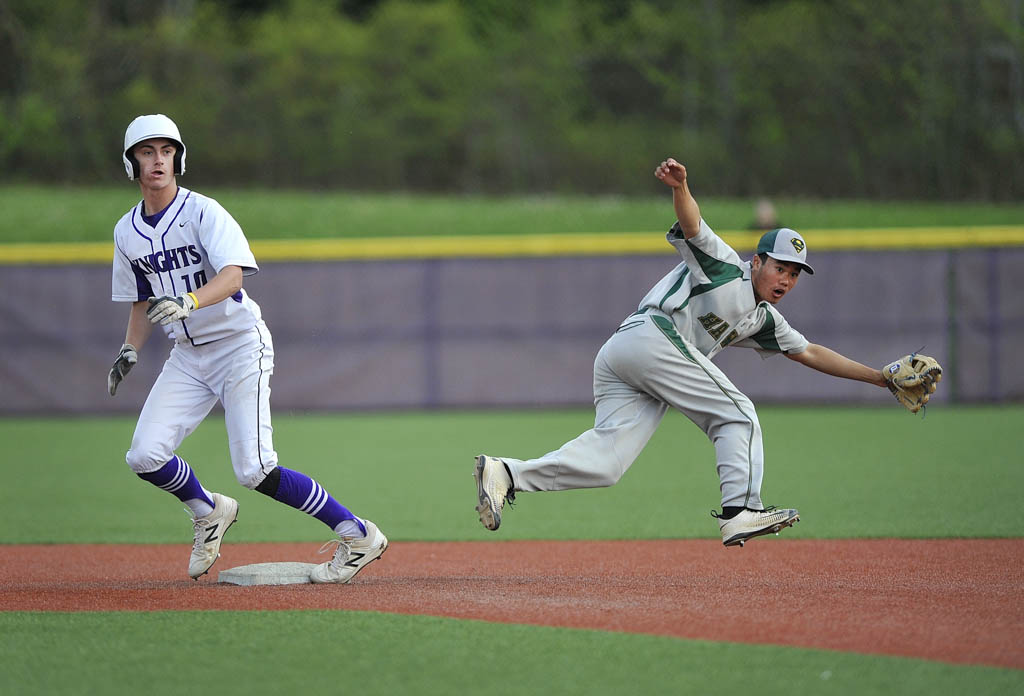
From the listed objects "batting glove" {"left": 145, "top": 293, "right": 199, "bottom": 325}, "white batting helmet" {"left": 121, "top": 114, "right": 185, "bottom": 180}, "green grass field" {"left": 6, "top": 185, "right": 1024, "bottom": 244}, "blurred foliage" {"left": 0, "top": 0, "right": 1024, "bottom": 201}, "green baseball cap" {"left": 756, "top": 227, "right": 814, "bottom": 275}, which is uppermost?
"blurred foliage" {"left": 0, "top": 0, "right": 1024, "bottom": 201}

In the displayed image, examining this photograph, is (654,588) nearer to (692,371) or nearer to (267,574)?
(692,371)

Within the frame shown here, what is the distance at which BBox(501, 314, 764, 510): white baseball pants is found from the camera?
5234 millimetres

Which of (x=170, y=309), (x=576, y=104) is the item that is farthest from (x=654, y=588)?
(x=576, y=104)

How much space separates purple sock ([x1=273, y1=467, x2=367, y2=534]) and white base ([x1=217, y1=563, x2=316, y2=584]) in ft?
0.87

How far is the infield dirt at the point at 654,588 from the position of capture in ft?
13.8

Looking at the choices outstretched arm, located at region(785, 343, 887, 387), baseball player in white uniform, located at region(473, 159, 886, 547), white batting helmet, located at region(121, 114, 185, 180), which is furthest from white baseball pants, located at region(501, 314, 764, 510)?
white batting helmet, located at region(121, 114, 185, 180)

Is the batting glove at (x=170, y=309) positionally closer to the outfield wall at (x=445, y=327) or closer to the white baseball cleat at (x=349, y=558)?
the white baseball cleat at (x=349, y=558)

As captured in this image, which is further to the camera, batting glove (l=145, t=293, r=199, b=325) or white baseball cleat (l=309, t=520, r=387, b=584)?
white baseball cleat (l=309, t=520, r=387, b=584)

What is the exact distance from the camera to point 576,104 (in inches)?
819

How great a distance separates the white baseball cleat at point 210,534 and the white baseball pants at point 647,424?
1339 mm

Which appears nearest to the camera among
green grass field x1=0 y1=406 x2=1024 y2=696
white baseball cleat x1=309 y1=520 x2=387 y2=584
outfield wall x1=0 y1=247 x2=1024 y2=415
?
green grass field x1=0 y1=406 x2=1024 y2=696

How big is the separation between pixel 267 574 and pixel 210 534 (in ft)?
1.18

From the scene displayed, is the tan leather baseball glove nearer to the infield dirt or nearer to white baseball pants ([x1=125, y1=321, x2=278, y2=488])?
the infield dirt

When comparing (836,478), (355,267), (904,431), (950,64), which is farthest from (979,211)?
(836,478)
